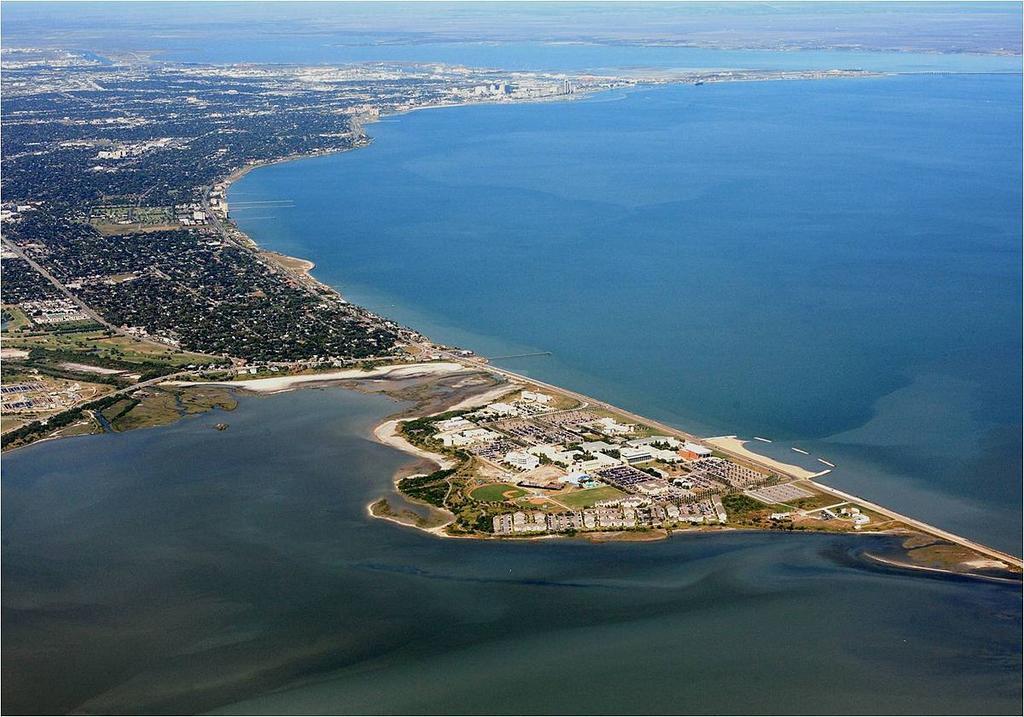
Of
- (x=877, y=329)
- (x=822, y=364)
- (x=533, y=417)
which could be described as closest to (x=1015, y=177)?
(x=877, y=329)

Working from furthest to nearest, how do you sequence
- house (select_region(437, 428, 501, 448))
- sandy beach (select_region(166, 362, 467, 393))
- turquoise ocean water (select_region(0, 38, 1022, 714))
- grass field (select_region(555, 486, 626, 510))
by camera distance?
sandy beach (select_region(166, 362, 467, 393))
house (select_region(437, 428, 501, 448))
grass field (select_region(555, 486, 626, 510))
turquoise ocean water (select_region(0, 38, 1022, 714))

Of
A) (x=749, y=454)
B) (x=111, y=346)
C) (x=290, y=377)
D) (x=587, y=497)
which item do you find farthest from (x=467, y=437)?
(x=111, y=346)

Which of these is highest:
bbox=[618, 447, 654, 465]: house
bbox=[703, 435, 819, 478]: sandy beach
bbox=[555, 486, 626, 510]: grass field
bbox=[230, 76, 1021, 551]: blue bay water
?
bbox=[230, 76, 1021, 551]: blue bay water

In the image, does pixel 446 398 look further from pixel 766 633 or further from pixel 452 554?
pixel 766 633

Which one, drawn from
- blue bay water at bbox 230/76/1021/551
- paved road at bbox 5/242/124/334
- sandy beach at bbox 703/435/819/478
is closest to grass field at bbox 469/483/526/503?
sandy beach at bbox 703/435/819/478

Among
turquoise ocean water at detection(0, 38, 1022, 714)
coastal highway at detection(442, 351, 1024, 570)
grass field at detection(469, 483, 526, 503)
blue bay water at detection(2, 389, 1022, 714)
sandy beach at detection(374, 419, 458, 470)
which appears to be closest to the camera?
blue bay water at detection(2, 389, 1022, 714)

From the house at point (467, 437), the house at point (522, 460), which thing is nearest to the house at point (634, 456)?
the house at point (522, 460)

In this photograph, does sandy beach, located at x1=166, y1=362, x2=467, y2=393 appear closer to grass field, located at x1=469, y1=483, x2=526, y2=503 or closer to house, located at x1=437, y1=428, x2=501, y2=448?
house, located at x1=437, y1=428, x2=501, y2=448

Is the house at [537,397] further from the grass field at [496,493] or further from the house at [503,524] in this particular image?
the house at [503,524]
